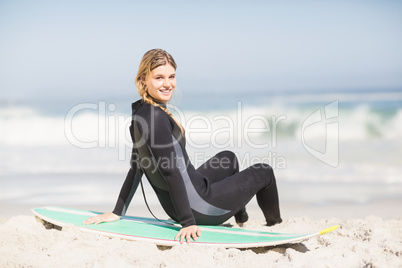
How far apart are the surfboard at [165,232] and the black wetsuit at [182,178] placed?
0.12 meters

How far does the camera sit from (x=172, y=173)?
289 cm

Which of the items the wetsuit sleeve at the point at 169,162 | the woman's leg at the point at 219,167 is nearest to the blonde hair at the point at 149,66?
the wetsuit sleeve at the point at 169,162

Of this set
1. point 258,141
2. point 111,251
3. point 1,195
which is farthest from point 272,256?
point 258,141

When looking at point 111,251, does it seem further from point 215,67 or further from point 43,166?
point 215,67

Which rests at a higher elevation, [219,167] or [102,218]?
[219,167]

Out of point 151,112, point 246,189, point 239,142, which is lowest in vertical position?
point 246,189

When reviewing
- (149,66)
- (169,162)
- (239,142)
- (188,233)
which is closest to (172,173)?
(169,162)

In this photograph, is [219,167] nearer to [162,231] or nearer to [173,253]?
[162,231]

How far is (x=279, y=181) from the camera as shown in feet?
Answer: 21.1

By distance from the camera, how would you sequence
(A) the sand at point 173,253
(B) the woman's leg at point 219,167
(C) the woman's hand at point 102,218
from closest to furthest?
1. (A) the sand at point 173,253
2. (C) the woman's hand at point 102,218
3. (B) the woman's leg at point 219,167

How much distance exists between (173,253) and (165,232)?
354 millimetres

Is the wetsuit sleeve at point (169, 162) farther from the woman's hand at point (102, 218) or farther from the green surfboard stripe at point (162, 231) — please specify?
the woman's hand at point (102, 218)

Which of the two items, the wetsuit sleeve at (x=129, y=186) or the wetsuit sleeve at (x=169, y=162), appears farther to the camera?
the wetsuit sleeve at (x=129, y=186)

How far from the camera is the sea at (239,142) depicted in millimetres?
6023
